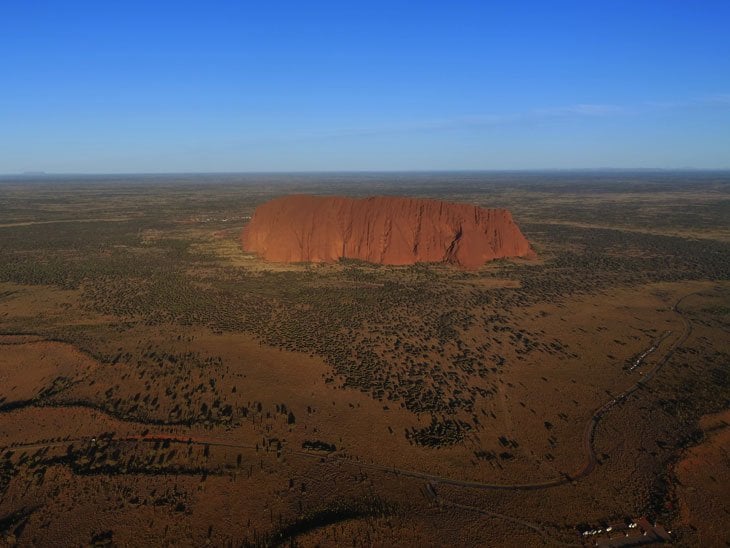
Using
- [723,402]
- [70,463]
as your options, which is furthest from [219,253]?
[723,402]

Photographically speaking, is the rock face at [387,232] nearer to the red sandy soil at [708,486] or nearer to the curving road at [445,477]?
the curving road at [445,477]

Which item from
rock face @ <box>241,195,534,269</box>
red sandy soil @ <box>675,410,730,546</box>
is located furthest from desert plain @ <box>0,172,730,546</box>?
rock face @ <box>241,195,534,269</box>

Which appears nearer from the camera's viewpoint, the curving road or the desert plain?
the desert plain

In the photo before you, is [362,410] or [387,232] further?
[387,232]

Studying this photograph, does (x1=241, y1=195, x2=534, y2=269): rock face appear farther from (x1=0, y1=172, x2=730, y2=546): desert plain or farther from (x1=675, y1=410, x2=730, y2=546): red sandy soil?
(x1=675, y1=410, x2=730, y2=546): red sandy soil

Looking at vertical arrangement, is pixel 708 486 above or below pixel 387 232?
below

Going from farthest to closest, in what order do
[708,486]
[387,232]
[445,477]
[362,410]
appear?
[387,232], [362,410], [445,477], [708,486]

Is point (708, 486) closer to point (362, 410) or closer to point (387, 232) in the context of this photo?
point (362, 410)

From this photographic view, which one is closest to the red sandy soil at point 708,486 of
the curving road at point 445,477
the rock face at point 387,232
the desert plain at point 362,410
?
the desert plain at point 362,410

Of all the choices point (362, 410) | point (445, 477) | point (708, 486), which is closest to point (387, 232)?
point (362, 410)
